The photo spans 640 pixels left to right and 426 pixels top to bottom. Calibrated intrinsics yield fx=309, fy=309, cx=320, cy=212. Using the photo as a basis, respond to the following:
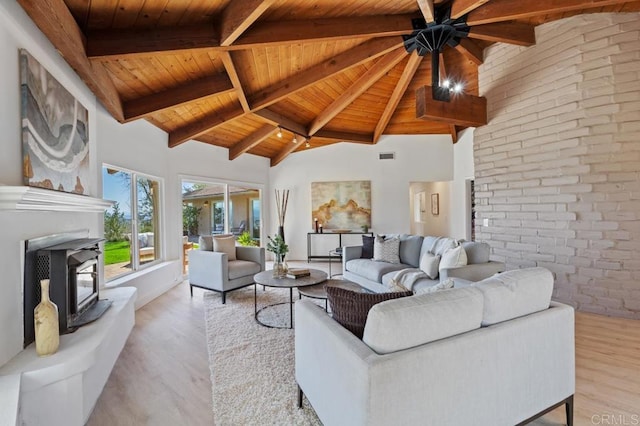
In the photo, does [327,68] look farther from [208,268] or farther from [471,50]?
[208,268]

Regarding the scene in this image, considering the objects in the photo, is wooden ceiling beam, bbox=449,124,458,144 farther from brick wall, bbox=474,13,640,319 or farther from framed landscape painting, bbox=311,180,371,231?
framed landscape painting, bbox=311,180,371,231

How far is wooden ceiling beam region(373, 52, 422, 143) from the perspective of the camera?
13.2 feet

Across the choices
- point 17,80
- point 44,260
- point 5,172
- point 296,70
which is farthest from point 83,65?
point 296,70

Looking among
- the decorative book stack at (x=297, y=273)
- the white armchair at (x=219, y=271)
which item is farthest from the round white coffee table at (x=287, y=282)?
the white armchair at (x=219, y=271)

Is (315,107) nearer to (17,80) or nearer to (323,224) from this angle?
(323,224)

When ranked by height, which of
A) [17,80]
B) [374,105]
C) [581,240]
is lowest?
[581,240]

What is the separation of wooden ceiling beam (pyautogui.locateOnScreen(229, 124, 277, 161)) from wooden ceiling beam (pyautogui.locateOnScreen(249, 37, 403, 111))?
4.47 feet

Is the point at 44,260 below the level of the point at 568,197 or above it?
below

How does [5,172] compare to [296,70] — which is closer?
[5,172]

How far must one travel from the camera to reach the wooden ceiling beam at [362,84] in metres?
3.87

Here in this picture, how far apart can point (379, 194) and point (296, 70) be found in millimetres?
4032

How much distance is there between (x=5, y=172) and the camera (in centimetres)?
187

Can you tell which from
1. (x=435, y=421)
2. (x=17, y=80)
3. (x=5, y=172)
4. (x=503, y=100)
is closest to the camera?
(x=435, y=421)

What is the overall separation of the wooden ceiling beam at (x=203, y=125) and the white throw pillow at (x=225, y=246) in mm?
1721
